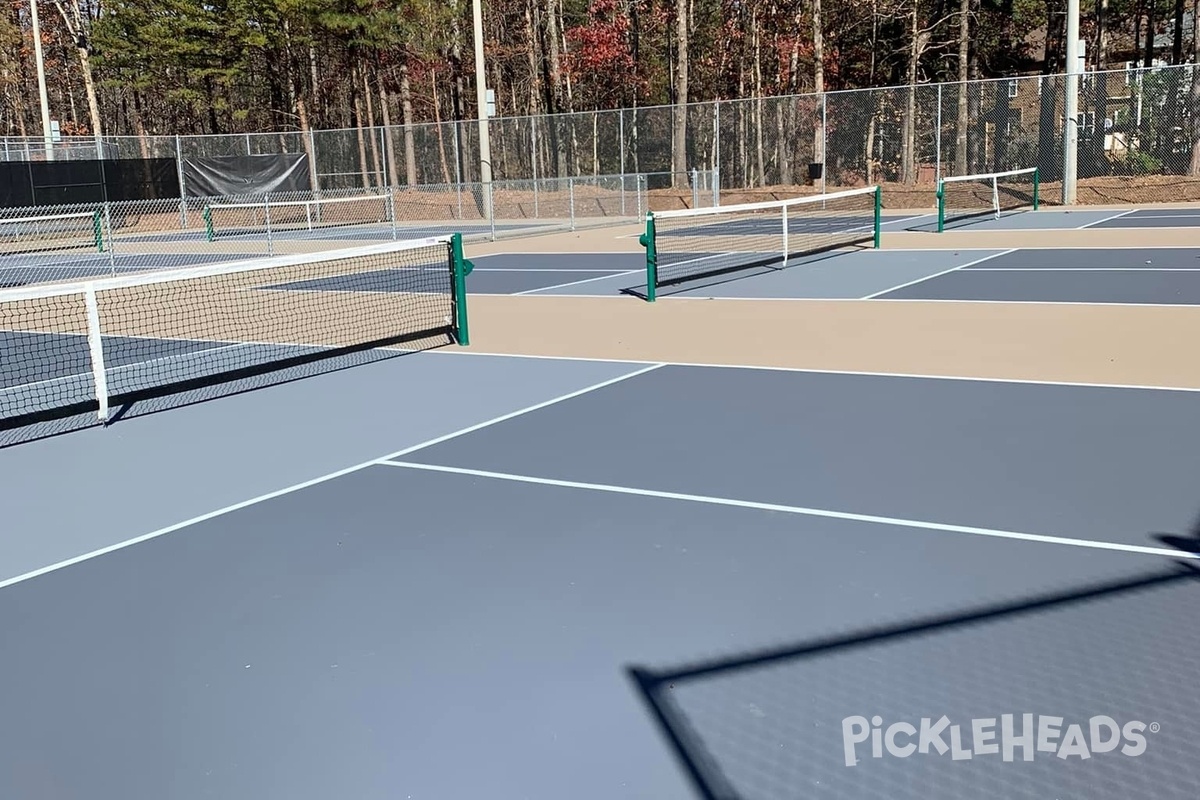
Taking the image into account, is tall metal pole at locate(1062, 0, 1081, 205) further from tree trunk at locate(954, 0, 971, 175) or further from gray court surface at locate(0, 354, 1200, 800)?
gray court surface at locate(0, 354, 1200, 800)

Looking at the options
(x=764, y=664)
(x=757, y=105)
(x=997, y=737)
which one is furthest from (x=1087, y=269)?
(x=757, y=105)

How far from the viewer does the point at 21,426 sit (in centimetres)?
848

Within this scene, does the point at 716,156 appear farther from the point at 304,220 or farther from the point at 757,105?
the point at 304,220

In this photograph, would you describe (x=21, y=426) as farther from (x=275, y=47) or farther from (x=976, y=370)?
(x=275, y=47)

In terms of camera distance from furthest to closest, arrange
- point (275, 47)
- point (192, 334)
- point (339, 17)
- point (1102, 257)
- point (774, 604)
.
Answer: point (275, 47)
point (339, 17)
point (1102, 257)
point (192, 334)
point (774, 604)

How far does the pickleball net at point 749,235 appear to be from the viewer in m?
15.1

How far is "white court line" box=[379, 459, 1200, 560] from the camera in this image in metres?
4.97

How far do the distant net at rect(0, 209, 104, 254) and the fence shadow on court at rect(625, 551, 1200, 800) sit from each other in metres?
26.1

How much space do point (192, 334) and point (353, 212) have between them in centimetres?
2323

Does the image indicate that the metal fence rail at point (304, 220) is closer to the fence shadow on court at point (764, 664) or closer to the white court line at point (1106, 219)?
the white court line at point (1106, 219)

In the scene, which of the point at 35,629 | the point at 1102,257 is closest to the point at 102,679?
the point at 35,629

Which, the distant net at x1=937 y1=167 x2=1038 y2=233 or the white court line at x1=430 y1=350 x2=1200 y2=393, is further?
the distant net at x1=937 y1=167 x2=1038 y2=233

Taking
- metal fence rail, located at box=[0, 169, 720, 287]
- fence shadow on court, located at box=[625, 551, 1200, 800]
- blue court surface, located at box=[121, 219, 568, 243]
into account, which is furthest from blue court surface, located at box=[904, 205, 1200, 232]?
fence shadow on court, located at box=[625, 551, 1200, 800]

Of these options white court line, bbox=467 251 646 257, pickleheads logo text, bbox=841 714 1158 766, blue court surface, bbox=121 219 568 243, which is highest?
blue court surface, bbox=121 219 568 243
